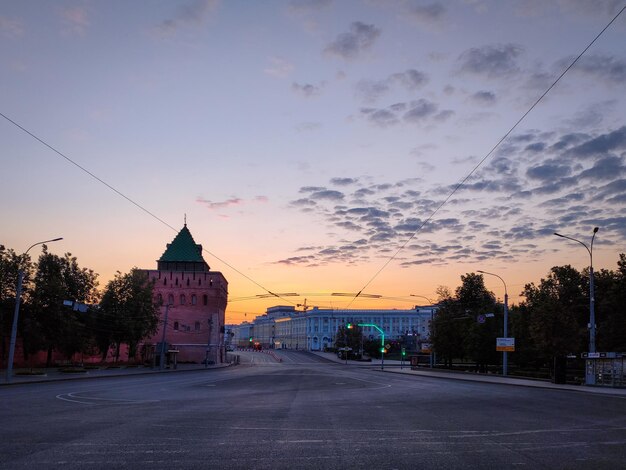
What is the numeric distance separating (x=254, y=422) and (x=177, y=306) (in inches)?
3670

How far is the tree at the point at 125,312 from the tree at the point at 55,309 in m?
7.45

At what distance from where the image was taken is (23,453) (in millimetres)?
10297

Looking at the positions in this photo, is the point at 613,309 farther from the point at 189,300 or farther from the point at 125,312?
the point at 189,300

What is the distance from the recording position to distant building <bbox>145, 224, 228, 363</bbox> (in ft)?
336

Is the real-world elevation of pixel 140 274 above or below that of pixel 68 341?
above

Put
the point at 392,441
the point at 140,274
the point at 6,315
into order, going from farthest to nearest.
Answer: the point at 140,274 → the point at 6,315 → the point at 392,441

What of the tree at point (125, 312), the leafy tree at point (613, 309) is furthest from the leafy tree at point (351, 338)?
the leafy tree at point (613, 309)

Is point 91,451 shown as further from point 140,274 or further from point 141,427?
point 140,274

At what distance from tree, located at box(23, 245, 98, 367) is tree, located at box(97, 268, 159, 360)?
745 centimetres

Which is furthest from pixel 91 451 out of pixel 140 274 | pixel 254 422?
pixel 140 274

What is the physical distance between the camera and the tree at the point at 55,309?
5897cm

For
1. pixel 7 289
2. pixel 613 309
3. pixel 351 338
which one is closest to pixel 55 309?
pixel 7 289

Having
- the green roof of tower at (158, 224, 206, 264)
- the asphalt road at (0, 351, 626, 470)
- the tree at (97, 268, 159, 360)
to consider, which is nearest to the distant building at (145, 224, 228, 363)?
the green roof of tower at (158, 224, 206, 264)

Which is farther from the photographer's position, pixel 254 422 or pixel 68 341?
pixel 68 341
